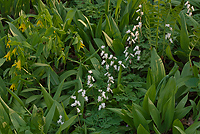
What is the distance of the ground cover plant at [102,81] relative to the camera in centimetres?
191

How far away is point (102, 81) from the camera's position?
219 cm

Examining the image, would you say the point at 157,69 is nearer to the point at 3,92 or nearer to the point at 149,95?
the point at 149,95

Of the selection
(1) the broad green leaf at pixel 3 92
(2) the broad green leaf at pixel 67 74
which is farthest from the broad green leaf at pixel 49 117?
(1) the broad green leaf at pixel 3 92

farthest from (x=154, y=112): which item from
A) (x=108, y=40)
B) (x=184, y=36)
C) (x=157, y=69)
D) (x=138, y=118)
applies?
(x=108, y=40)

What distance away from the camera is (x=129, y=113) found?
6.31ft

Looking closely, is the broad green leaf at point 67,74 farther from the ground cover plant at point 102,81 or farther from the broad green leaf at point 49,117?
the broad green leaf at point 49,117

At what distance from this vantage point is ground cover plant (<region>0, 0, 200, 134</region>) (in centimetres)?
191

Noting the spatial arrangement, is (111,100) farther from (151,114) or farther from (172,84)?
(172,84)

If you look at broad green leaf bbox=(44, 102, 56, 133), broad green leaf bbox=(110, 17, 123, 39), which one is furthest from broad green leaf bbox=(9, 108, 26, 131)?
broad green leaf bbox=(110, 17, 123, 39)

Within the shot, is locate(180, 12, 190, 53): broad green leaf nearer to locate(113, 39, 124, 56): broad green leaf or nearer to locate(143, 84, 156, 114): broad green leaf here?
locate(113, 39, 124, 56): broad green leaf

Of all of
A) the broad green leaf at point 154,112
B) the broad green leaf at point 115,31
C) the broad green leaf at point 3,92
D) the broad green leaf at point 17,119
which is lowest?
the broad green leaf at point 154,112

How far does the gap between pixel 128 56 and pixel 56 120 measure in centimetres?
95

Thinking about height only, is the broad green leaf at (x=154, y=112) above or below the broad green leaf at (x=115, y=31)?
below

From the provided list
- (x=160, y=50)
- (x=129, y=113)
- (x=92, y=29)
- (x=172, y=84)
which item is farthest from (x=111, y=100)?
(x=92, y=29)
